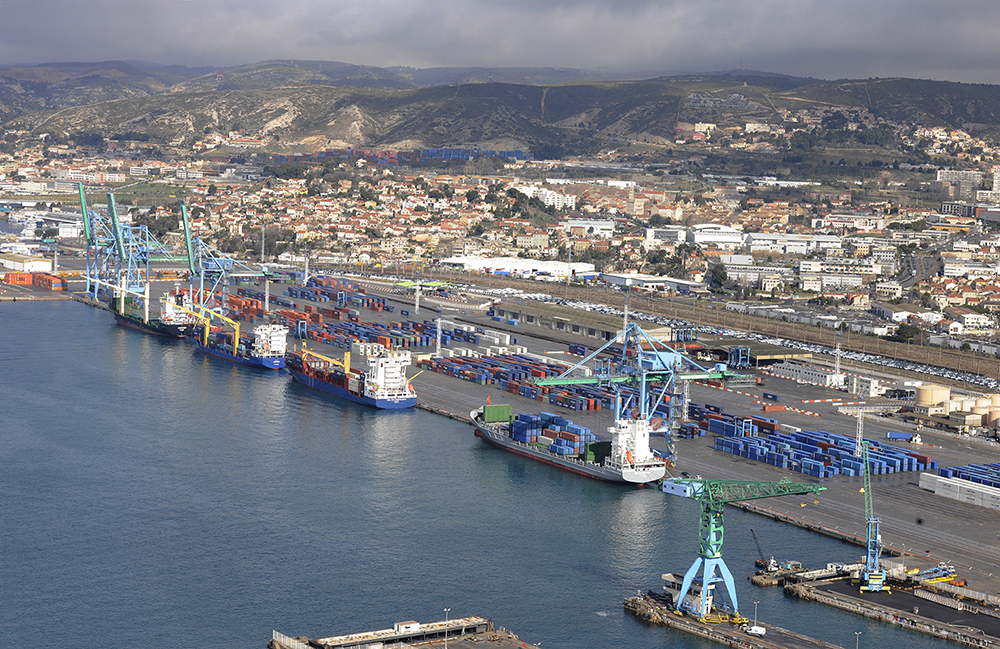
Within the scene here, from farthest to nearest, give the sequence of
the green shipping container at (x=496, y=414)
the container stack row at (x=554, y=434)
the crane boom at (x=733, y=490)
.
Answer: the green shipping container at (x=496, y=414) < the container stack row at (x=554, y=434) < the crane boom at (x=733, y=490)

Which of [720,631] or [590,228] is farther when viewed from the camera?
[590,228]

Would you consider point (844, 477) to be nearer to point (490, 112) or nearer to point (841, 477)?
point (841, 477)

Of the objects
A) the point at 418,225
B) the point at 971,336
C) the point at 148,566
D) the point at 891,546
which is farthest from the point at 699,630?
the point at 418,225

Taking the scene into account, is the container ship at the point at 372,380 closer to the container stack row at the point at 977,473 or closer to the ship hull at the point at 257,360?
the ship hull at the point at 257,360

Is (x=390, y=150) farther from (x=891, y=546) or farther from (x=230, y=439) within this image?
(x=891, y=546)

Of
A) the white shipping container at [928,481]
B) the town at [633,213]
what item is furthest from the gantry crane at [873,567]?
the town at [633,213]

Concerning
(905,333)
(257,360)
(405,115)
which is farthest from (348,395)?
(405,115)

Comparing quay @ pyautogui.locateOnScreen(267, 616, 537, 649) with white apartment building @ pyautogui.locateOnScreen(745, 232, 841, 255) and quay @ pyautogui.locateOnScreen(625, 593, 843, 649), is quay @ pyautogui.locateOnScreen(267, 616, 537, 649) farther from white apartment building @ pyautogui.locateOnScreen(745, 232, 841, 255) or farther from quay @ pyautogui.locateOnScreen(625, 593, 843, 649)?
white apartment building @ pyautogui.locateOnScreen(745, 232, 841, 255)
